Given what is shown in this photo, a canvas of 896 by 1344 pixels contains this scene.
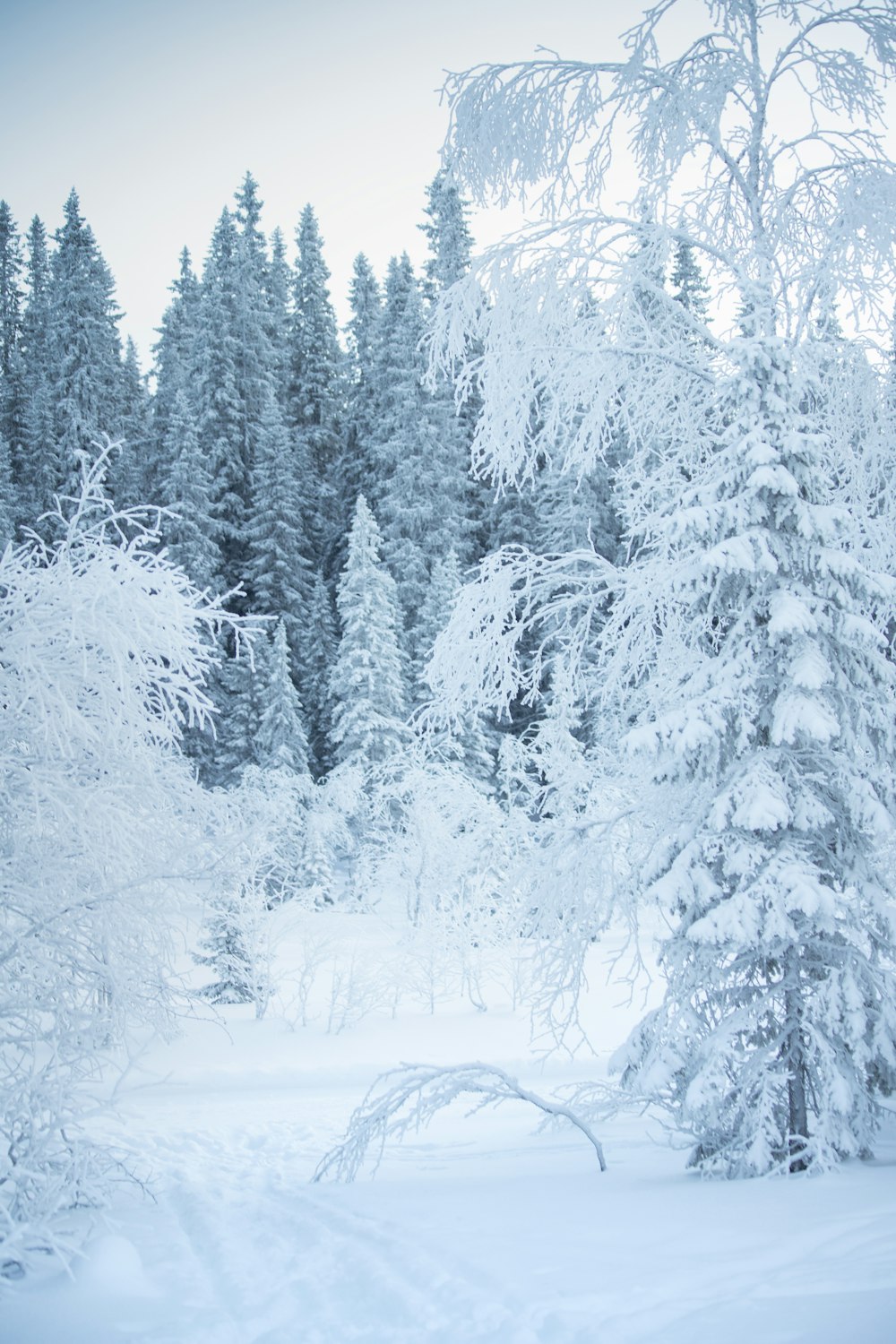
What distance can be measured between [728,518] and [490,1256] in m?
4.52

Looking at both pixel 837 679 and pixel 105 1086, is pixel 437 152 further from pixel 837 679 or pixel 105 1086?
pixel 105 1086

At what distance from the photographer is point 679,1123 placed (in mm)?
6113

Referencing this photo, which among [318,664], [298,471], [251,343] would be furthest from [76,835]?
[251,343]

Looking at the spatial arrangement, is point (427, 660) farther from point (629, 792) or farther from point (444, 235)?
point (629, 792)

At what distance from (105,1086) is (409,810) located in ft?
36.7

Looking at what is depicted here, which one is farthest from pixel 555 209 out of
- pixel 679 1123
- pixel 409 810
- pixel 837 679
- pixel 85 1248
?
pixel 409 810

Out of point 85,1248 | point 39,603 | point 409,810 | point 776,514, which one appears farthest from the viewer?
point 409,810

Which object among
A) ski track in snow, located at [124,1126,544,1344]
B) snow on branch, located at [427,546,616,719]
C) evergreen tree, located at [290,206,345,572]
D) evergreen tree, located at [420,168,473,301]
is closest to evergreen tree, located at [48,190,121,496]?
evergreen tree, located at [290,206,345,572]

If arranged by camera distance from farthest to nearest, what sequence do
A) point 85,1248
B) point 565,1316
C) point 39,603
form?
point 39,603
point 85,1248
point 565,1316

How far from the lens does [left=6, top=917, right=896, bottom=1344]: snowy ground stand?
3631 millimetres

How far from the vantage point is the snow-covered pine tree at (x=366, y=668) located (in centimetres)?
3203

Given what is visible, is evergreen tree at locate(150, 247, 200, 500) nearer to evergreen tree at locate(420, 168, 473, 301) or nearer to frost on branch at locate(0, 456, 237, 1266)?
evergreen tree at locate(420, 168, 473, 301)

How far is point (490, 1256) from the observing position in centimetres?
465

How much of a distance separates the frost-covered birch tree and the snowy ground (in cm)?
90
